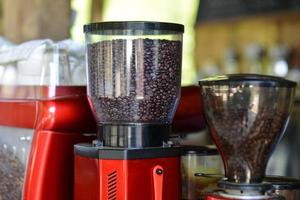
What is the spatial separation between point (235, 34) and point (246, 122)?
3111 millimetres

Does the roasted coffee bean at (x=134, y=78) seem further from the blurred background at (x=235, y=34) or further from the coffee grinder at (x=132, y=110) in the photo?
the blurred background at (x=235, y=34)

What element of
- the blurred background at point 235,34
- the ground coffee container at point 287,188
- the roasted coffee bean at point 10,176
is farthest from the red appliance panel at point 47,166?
the blurred background at point 235,34

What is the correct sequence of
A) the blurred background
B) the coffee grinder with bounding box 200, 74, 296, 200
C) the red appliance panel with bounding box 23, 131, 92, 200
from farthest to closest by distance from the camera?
the blurred background
the red appliance panel with bounding box 23, 131, 92, 200
the coffee grinder with bounding box 200, 74, 296, 200

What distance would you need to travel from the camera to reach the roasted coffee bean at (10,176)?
3.62 feet

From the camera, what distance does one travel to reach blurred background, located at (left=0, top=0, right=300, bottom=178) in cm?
304

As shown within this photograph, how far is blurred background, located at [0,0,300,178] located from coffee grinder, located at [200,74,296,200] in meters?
1.22

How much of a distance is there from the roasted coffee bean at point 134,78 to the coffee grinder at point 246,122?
0.09 m

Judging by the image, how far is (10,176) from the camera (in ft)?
3.70

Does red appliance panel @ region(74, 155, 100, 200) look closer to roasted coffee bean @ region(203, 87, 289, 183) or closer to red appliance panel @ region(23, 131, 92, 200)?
red appliance panel @ region(23, 131, 92, 200)

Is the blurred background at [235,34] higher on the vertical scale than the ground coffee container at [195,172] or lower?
higher

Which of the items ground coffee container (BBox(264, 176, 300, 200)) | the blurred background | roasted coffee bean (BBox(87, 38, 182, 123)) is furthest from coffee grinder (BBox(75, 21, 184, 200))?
the blurred background

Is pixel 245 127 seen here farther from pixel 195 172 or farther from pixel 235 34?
pixel 235 34

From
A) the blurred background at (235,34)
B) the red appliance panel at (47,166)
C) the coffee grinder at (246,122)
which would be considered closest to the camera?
the coffee grinder at (246,122)

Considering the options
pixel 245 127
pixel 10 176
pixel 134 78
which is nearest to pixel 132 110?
pixel 134 78
